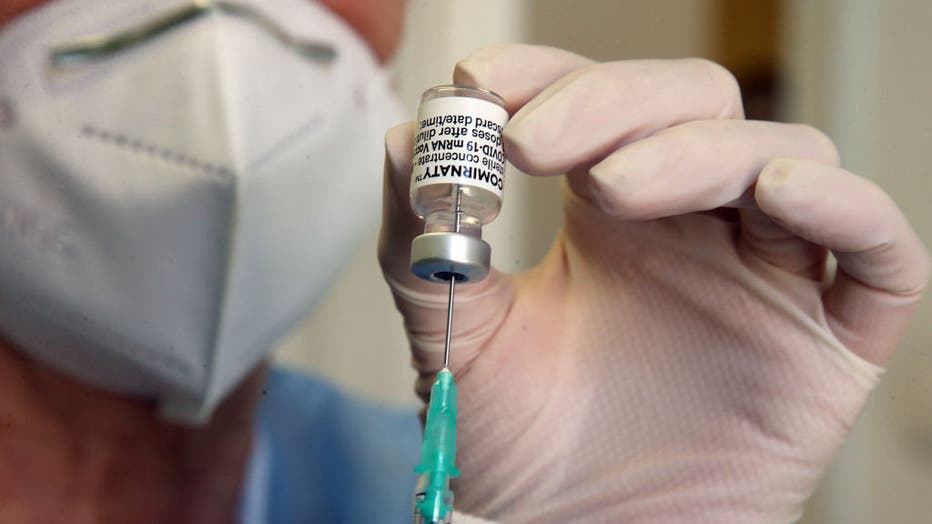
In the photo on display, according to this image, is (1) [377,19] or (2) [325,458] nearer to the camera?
(1) [377,19]

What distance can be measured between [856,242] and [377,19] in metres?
0.56

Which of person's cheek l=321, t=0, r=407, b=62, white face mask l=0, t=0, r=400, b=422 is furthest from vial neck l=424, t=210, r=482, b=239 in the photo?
person's cheek l=321, t=0, r=407, b=62

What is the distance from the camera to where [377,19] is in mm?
950

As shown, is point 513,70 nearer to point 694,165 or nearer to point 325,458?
point 694,165

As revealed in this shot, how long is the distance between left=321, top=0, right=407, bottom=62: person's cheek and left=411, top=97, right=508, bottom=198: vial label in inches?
18.0

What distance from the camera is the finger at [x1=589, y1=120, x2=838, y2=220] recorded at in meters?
0.54

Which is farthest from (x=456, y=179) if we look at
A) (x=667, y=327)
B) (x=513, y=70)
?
(x=667, y=327)

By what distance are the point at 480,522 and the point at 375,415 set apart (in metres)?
0.60

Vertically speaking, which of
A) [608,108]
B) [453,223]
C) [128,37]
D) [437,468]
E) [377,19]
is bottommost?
[437,468]

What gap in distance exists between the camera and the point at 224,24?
31.9 inches

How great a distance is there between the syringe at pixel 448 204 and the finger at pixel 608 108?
26mm

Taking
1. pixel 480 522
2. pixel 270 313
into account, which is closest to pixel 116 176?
pixel 270 313

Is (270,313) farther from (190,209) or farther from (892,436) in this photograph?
(892,436)

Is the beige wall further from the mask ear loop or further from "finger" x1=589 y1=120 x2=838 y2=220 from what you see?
the mask ear loop
